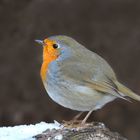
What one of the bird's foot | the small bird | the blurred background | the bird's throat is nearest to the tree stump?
the bird's foot

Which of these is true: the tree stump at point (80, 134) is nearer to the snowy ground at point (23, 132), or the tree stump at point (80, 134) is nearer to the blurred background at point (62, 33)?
the snowy ground at point (23, 132)

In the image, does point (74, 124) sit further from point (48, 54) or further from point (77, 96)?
point (48, 54)

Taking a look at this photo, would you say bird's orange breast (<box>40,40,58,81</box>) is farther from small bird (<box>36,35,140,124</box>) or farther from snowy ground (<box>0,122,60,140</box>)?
snowy ground (<box>0,122,60,140</box>)

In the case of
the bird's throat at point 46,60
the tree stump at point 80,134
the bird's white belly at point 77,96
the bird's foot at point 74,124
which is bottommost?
the tree stump at point 80,134

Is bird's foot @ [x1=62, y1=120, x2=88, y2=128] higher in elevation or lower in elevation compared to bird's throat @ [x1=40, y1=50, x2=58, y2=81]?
lower

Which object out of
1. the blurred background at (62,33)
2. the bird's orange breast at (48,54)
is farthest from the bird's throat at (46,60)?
the blurred background at (62,33)

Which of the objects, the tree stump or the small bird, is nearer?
the tree stump

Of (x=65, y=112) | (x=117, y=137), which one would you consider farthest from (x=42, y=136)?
(x=65, y=112)

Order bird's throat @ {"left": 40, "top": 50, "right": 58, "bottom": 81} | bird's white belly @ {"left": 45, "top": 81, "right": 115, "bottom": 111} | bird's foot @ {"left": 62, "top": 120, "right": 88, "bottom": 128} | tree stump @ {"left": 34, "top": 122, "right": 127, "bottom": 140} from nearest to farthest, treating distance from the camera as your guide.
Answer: tree stump @ {"left": 34, "top": 122, "right": 127, "bottom": 140} < bird's foot @ {"left": 62, "top": 120, "right": 88, "bottom": 128} < bird's white belly @ {"left": 45, "top": 81, "right": 115, "bottom": 111} < bird's throat @ {"left": 40, "top": 50, "right": 58, "bottom": 81}
